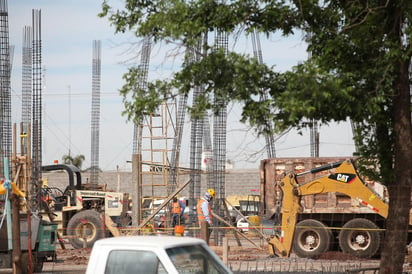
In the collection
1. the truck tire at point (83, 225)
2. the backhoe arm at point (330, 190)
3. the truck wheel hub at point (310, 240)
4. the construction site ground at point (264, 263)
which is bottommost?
the construction site ground at point (264, 263)

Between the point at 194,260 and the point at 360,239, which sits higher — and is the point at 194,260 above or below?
above

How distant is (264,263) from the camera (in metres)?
20.2

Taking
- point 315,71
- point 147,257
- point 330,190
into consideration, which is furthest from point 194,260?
point 330,190

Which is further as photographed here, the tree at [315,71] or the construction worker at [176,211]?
the construction worker at [176,211]

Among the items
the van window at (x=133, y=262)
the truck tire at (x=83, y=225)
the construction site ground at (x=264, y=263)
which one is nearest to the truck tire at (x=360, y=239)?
the construction site ground at (x=264, y=263)

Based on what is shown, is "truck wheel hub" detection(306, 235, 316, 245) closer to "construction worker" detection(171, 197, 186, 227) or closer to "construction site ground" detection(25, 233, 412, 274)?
"construction site ground" detection(25, 233, 412, 274)

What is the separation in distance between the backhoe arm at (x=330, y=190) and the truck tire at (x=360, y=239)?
524 millimetres

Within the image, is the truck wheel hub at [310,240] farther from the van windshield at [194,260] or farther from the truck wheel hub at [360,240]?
the van windshield at [194,260]

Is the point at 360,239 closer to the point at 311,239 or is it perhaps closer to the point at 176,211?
the point at 311,239

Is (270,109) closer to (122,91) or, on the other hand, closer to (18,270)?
(122,91)

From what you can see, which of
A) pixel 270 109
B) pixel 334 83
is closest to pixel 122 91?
pixel 270 109

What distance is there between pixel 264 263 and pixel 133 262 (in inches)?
441

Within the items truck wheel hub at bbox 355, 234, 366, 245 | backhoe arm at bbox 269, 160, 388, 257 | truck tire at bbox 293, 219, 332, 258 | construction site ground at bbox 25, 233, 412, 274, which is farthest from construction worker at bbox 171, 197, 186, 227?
truck wheel hub at bbox 355, 234, 366, 245

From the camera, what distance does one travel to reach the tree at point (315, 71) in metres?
11.5
